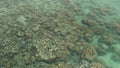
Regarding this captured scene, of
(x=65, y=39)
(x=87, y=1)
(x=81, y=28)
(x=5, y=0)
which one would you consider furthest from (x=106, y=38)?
(x=5, y=0)

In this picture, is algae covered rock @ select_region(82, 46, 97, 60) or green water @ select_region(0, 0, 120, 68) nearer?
green water @ select_region(0, 0, 120, 68)

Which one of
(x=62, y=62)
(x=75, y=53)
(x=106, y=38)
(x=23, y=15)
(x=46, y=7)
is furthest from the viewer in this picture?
(x=46, y=7)

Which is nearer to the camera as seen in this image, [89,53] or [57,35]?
[89,53]

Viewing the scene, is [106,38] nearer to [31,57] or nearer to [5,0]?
[31,57]

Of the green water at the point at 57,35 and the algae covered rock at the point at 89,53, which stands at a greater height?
the green water at the point at 57,35

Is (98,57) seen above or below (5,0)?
below

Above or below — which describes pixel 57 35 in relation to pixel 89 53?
above

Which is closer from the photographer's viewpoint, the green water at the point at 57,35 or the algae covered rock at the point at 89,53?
the green water at the point at 57,35

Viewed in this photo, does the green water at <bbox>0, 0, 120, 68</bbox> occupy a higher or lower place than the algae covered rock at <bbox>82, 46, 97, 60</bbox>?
higher
